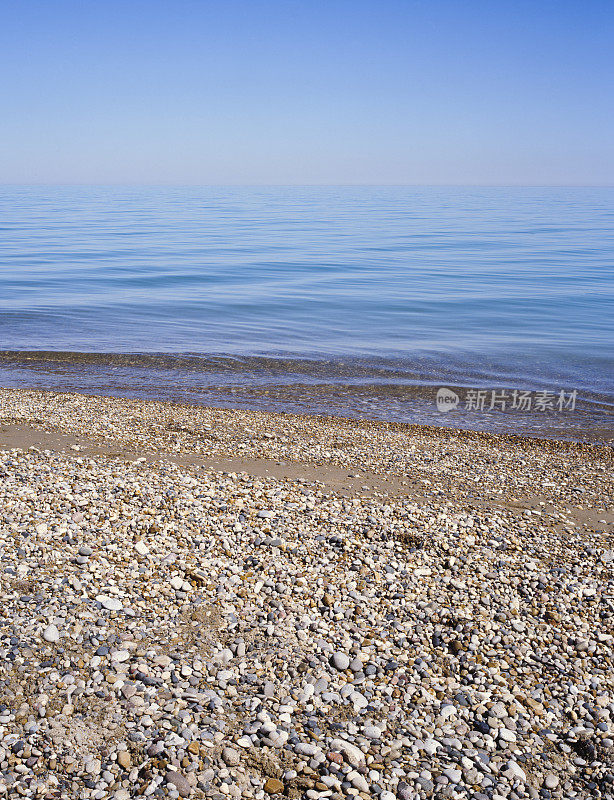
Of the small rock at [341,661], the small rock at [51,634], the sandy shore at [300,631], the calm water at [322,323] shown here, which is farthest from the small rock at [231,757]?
the calm water at [322,323]

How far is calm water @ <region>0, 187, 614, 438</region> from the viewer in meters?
16.3

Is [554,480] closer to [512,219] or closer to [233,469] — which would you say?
[233,469]

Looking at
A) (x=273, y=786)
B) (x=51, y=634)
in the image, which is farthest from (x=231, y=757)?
(x=51, y=634)

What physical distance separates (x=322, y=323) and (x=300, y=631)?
20.1 metres

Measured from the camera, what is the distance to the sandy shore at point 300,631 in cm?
457

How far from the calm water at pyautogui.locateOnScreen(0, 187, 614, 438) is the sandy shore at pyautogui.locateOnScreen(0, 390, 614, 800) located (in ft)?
18.3

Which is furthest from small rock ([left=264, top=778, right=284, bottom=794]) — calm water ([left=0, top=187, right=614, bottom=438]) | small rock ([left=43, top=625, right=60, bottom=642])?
calm water ([left=0, top=187, right=614, bottom=438])

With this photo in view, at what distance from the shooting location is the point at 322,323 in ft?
83.5

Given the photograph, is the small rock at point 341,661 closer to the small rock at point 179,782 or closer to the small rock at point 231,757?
the small rock at point 231,757

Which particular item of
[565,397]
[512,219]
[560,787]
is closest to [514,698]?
[560,787]

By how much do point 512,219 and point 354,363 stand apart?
72.2 m

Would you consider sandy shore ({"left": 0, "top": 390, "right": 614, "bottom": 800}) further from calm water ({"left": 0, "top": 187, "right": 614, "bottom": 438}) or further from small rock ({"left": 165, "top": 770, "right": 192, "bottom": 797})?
calm water ({"left": 0, "top": 187, "right": 614, "bottom": 438})

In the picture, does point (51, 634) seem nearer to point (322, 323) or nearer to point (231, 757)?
point (231, 757)

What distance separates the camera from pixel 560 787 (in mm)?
4586
